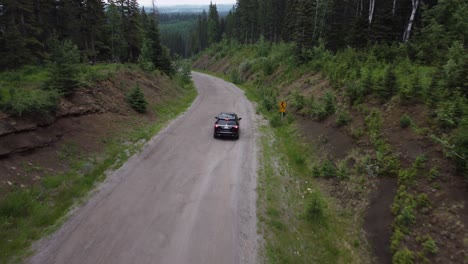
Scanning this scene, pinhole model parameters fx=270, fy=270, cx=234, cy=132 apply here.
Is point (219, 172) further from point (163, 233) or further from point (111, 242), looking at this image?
point (111, 242)

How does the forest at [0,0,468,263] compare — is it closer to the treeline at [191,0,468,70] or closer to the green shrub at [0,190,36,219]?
the treeline at [191,0,468,70]

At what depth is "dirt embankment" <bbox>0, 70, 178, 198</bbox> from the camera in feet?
30.6

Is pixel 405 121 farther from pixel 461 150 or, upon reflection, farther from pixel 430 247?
pixel 430 247

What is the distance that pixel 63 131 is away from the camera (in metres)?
12.4

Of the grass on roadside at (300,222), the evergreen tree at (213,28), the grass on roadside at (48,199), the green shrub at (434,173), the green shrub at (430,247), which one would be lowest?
the grass on roadside at (300,222)

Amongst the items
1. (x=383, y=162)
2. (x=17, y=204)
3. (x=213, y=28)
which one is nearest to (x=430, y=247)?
(x=383, y=162)

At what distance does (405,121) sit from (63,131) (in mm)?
14916

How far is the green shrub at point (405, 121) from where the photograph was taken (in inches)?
433

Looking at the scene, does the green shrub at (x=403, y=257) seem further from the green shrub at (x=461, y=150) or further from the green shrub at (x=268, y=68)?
the green shrub at (x=268, y=68)

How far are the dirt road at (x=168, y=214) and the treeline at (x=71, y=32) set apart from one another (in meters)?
14.8

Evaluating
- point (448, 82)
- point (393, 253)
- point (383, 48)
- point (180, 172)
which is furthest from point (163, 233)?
point (383, 48)

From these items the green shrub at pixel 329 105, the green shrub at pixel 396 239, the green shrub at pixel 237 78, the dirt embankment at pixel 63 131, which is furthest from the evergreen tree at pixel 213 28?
the green shrub at pixel 396 239

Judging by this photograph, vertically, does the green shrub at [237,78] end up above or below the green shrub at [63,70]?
below

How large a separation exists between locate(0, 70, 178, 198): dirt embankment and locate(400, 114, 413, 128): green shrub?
13.6 metres
